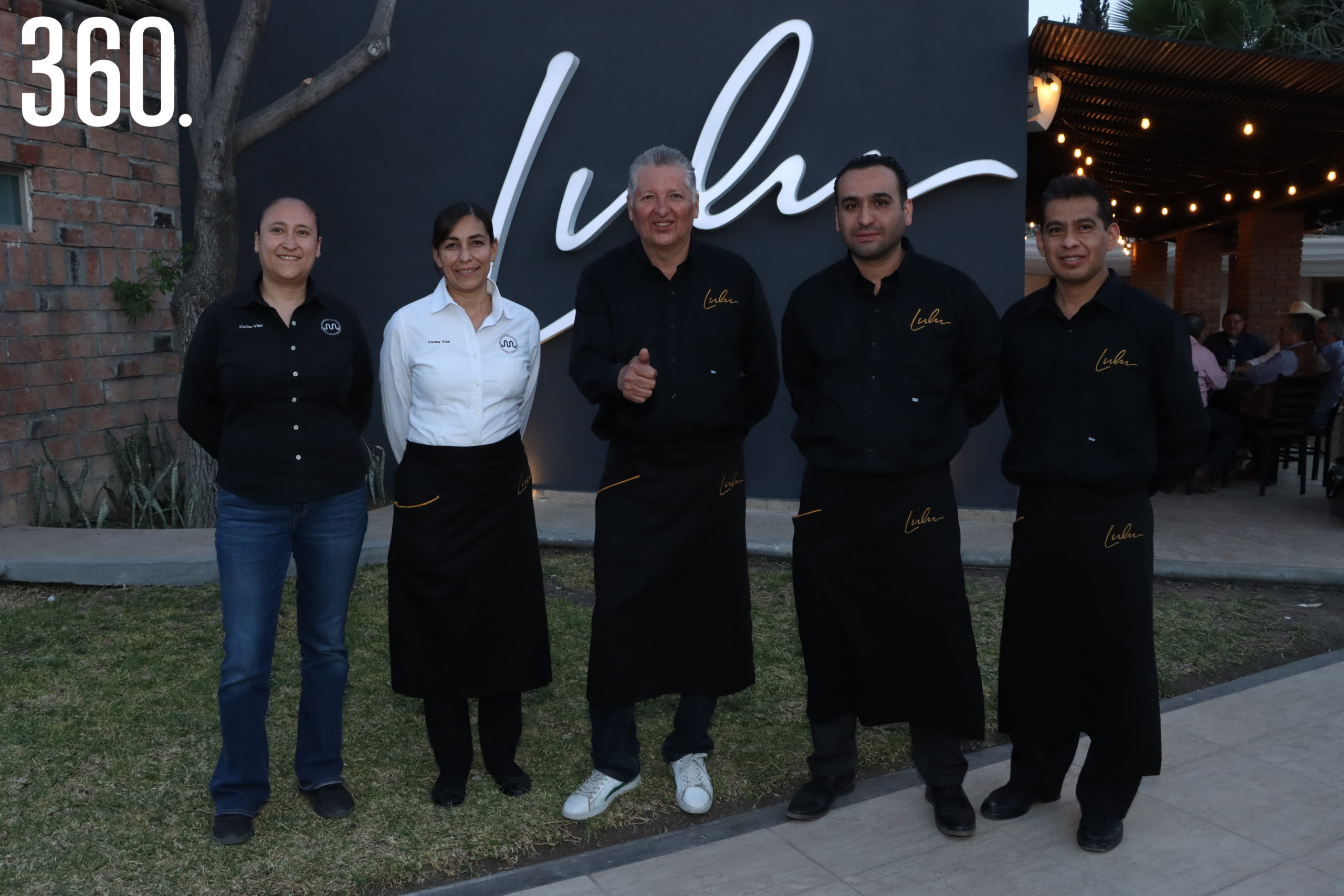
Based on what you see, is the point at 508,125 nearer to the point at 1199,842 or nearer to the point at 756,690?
the point at 756,690

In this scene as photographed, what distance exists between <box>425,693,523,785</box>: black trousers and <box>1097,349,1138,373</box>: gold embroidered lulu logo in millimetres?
2021

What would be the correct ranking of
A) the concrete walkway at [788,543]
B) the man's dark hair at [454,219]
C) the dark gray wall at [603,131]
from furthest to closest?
the dark gray wall at [603,131]
the concrete walkway at [788,543]
the man's dark hair at [454,219]

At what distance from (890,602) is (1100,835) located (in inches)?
33.5

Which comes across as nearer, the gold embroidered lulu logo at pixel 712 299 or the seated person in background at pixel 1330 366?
the gold embroidered lulu logo at pixel 712 299

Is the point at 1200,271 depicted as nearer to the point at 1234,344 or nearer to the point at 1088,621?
the point at 1234,344

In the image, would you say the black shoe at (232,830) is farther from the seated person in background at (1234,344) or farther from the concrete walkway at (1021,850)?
the seated person in background at (1234,344)

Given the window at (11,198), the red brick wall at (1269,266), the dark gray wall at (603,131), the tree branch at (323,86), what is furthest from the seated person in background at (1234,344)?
the window at (11,198)

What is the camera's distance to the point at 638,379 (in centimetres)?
291

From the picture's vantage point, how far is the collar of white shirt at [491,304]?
321 centimetres

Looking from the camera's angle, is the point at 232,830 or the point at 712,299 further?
the point at 712,299

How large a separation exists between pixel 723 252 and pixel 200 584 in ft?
13.0

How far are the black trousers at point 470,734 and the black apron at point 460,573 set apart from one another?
7 cm

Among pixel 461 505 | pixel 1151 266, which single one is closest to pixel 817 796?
pixel 461 505

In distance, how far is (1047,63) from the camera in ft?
23.5
